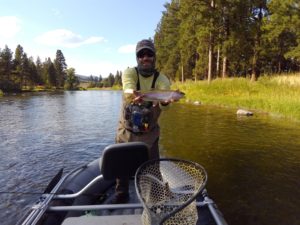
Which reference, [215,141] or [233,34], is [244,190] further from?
[233,34]

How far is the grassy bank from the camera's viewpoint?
62.0 feet

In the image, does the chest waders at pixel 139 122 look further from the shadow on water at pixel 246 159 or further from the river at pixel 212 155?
the shadow on water at pixel 246 159

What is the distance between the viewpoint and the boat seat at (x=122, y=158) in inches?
159

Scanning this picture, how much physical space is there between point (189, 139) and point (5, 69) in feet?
248

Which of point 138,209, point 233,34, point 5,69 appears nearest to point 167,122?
point 138,209

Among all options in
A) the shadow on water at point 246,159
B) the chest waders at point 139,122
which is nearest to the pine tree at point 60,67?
the shadow on water at point 246,159

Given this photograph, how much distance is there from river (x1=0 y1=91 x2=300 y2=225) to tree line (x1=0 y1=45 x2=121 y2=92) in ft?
202

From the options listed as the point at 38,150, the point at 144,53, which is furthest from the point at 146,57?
the point at 38,150

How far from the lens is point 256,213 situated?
6.30 metres

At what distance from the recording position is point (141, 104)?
4645 mm

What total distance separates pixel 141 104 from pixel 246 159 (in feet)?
21.5

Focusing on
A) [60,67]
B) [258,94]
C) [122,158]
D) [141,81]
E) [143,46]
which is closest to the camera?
[122,158]

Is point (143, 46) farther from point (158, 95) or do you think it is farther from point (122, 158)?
point (122, 158)

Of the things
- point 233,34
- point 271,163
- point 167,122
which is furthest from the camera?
point 233,34
